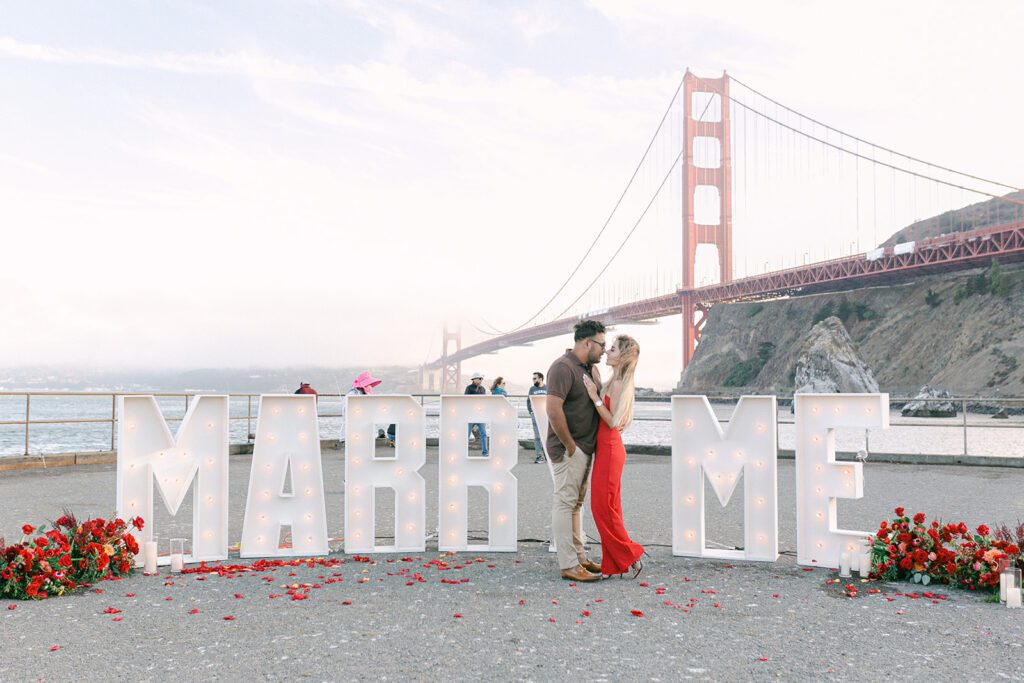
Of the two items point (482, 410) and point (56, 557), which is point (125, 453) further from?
point (482, 410)

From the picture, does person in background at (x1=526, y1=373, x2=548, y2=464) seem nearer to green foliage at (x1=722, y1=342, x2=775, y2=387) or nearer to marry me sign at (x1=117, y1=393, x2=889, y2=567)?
marry me sign at (x1=117, y1=393, x2=889, y2=567)

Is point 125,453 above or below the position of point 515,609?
above

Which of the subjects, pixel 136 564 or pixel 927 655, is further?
pixel 136 564

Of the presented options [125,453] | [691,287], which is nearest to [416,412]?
[125,453]

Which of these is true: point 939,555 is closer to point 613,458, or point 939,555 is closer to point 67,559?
point 613,458

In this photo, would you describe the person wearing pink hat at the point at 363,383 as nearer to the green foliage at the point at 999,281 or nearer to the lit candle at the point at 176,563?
the lit candle at the point at 176,563

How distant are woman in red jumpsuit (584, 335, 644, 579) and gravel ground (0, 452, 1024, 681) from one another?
145mm

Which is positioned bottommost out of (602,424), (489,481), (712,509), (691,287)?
(712,509)

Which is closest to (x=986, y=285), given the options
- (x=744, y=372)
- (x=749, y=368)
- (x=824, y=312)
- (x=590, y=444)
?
(x=824, y=312)

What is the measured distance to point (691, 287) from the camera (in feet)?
176

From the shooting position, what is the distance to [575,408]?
480 centimetres

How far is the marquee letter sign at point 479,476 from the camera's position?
18.3ft

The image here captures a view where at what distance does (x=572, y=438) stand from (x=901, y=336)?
55.5m

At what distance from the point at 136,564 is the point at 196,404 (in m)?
1.01
